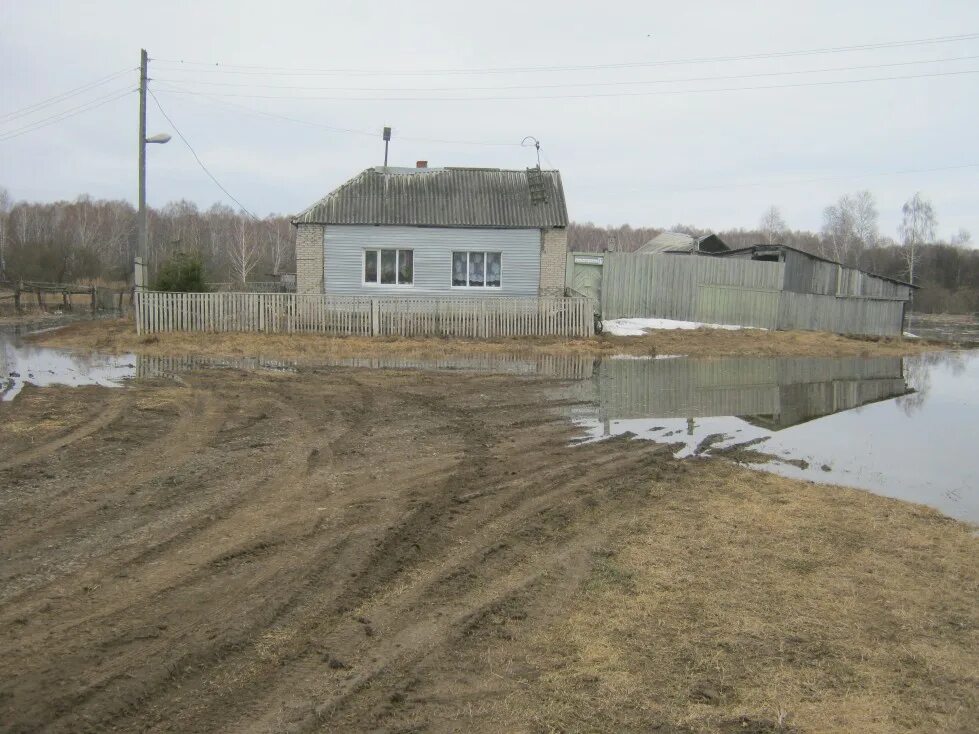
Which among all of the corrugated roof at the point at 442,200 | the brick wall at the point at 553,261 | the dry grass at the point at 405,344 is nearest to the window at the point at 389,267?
the corrugated roof at the point at 442,200

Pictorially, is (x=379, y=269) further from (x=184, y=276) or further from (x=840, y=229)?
(x=840, y=229)

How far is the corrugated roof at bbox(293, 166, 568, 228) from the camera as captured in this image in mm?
25219

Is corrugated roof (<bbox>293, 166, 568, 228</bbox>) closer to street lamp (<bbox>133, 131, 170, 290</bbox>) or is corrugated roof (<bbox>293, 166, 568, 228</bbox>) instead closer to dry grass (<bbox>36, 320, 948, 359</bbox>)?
street lamp (<bbox>133, 131, 170, 290</bbox>)

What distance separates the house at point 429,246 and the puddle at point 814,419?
8280 millimetres

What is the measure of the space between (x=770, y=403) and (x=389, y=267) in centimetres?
1577

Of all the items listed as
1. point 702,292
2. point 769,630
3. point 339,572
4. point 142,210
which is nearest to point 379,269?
point 142,210

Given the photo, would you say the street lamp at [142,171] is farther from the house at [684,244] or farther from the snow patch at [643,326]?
the house at [684,244]

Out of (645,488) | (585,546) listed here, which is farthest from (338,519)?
(645,488)

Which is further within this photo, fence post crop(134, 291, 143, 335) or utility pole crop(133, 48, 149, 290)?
utility pole crop(133, 48, 149, 290)

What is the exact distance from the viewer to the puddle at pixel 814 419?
26.3 feet

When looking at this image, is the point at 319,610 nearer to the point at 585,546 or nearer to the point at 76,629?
the point at 76,629

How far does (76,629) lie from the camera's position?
381 cm

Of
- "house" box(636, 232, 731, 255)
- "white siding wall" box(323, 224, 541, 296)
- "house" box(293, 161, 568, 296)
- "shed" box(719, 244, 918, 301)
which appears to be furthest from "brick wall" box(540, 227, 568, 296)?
"house" box(636, 232, 731, 255)

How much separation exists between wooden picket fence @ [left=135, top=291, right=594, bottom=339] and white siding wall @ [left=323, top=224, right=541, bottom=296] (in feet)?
9.69
